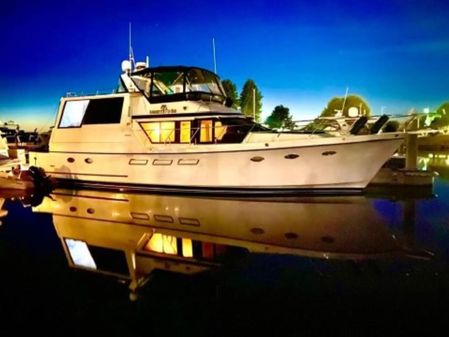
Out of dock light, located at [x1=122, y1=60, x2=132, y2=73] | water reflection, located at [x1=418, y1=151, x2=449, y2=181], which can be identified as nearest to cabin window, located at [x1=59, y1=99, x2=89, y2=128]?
dock light, located at [x1=122, y1=60, x2=132, y2=73]

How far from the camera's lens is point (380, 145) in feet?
35.8

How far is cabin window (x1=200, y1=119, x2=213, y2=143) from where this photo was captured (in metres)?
12.0

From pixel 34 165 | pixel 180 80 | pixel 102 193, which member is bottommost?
pixel 102 193

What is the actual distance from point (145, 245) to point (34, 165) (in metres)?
10.4

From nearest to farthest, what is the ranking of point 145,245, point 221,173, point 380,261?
point 380,261 < point 145,245 < point 221,173

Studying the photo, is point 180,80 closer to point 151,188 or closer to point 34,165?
point 151,188

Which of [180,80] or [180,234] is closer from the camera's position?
[180,234]

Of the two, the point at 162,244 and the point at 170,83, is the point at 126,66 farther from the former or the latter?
the point at 162,244

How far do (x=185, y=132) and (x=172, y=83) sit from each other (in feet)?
6.65

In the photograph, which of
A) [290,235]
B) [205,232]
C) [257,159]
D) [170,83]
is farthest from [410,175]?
[205,232]

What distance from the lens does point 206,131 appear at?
39.4 feet

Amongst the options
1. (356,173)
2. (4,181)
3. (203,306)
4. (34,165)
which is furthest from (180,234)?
(34,165)

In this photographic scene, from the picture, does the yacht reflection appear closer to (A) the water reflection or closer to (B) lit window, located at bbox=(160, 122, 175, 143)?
(B) lit window, located at bbox=(160, 122, 175, 143)

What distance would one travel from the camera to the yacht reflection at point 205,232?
236 inches
